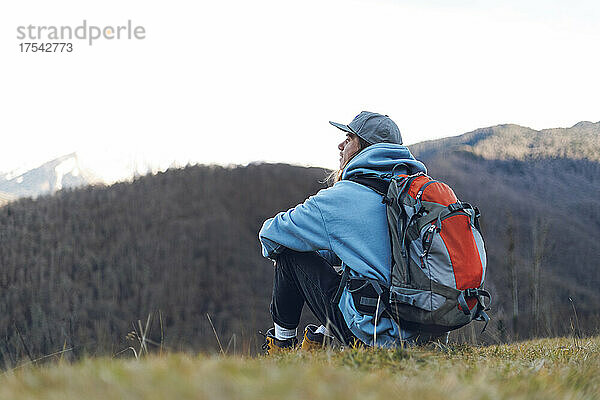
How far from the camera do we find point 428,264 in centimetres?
310

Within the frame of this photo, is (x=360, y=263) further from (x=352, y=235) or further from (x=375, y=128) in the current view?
(x=375, y=128)

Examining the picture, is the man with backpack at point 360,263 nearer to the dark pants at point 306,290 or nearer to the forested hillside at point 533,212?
the dark pants at point 306,290

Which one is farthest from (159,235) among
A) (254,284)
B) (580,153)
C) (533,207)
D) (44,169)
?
(44,169)

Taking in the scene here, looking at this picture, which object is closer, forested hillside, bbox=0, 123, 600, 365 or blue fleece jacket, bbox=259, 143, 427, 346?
blue fleece jacket, bbox=259, 143, 427, 346

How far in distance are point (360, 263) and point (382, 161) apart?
76cm

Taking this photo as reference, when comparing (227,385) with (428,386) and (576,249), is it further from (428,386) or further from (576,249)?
(576,249)

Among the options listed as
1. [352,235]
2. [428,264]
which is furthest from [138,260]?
[428,264]

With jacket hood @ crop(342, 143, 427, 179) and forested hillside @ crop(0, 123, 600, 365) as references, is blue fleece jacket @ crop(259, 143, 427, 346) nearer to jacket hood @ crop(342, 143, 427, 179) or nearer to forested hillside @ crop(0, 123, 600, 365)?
jacket hood @ crop(342, 143, 427, 179)

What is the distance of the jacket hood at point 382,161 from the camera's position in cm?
353

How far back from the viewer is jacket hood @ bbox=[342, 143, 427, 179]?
3.53 meters

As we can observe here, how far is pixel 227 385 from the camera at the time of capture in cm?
138

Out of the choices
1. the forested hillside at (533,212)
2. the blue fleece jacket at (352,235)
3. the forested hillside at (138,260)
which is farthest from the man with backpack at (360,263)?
the forested hillside at (533,212)

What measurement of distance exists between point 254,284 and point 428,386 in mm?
22826

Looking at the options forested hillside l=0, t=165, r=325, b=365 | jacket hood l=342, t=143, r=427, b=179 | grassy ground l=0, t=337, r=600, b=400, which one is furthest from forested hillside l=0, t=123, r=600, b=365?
grassy ground l=0, t=337, r=600, b=400
